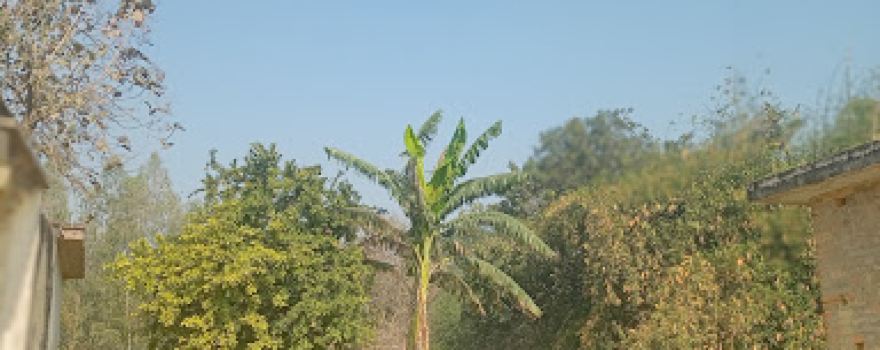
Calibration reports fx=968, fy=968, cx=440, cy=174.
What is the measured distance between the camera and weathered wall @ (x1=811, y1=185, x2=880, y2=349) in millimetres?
8812

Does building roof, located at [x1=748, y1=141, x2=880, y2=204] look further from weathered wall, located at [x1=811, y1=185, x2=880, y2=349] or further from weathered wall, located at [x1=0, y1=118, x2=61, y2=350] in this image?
weathered wall, located at [x1=0, y1=118, x2=61, y2=350]

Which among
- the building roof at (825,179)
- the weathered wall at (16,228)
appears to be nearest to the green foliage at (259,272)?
the building roof at (825,179)

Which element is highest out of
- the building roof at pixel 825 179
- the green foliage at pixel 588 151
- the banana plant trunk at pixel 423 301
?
the green foliage at pixel 588 151

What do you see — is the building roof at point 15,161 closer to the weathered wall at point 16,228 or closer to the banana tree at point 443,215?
the weathered wall at point 16,228

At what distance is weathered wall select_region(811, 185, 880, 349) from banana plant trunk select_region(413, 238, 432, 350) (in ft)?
37.7

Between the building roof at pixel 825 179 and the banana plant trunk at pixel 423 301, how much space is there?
1124 cm

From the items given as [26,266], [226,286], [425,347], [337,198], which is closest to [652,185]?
[425,347]

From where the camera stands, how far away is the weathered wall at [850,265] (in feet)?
28.9

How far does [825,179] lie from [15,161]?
7499mm

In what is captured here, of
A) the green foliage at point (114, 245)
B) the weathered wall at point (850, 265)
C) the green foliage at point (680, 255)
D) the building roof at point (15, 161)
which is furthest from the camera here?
the green foliage at point (114, 245)

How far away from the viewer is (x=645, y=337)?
1911 centimetres

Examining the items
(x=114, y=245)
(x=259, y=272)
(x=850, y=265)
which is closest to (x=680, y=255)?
(x=259, y=272)

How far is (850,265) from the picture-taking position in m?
9.11

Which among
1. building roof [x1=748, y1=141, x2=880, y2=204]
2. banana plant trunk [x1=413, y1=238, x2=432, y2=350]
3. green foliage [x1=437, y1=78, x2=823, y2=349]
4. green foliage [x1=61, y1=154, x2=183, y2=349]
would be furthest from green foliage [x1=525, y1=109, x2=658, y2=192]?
green foliage [x1=61, y1=154, x2=183, y2=349]
